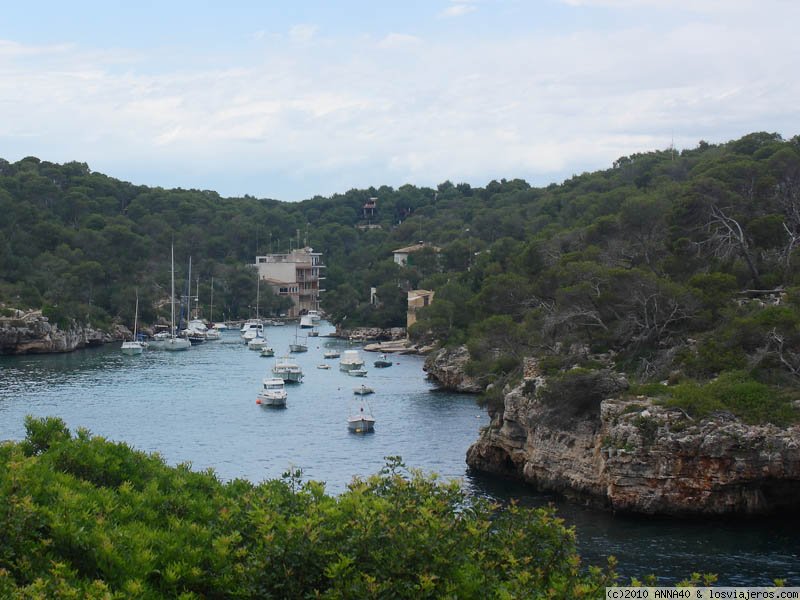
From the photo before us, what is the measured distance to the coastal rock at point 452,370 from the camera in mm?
60125

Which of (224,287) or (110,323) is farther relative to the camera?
(224,287)

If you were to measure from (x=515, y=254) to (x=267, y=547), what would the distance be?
62.1 meters

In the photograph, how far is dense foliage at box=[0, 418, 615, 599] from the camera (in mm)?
10875

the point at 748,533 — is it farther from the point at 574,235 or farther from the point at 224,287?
the point at 224,287

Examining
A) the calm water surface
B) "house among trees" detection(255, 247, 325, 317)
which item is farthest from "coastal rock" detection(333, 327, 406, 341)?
"house among trees" detection(255, 247, 325, 317)

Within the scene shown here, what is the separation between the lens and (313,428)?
48469 mm

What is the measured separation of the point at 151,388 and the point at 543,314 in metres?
25.2

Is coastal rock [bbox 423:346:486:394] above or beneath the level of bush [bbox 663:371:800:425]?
beneath

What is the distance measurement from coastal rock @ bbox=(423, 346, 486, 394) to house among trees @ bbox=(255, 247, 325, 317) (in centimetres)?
5976

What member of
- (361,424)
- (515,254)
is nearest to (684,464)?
(361,424)

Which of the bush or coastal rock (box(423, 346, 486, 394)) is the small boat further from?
the bush

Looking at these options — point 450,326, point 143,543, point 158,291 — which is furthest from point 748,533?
point 158,291

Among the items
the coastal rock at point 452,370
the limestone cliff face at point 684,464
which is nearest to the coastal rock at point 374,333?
the coastal rock at point 452,370

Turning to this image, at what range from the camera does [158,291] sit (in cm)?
10438
